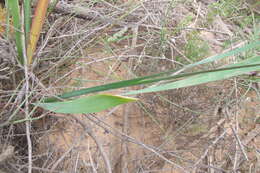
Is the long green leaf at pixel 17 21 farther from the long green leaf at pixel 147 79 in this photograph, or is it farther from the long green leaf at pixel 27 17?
the long green leaf at pixel 147 79

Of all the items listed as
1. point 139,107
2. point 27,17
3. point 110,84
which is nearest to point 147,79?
point 110,84

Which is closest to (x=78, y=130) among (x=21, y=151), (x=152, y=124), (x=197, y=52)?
(x=21, y=151)

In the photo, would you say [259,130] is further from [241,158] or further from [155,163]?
[155,163]

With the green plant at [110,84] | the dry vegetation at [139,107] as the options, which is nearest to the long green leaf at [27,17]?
the green plant at [110,84]

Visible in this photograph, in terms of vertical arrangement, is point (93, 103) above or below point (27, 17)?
below

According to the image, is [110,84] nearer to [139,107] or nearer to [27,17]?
[27,17]

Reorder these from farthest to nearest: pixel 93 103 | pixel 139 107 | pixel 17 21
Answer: pixel 139 107 → pixel 17 21 → pixel 93 103

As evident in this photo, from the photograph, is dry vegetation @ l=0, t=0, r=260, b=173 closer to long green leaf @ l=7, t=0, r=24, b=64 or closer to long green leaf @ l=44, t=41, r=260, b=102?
long green leaf @ l=7, t=0, r=24, b=64

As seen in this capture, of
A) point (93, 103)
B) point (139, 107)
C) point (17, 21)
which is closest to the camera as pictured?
point (93, 103)

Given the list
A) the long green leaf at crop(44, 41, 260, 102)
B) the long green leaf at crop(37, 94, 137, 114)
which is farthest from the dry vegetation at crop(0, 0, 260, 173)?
the long green leaf at crop(37, 94, 137, 114)
